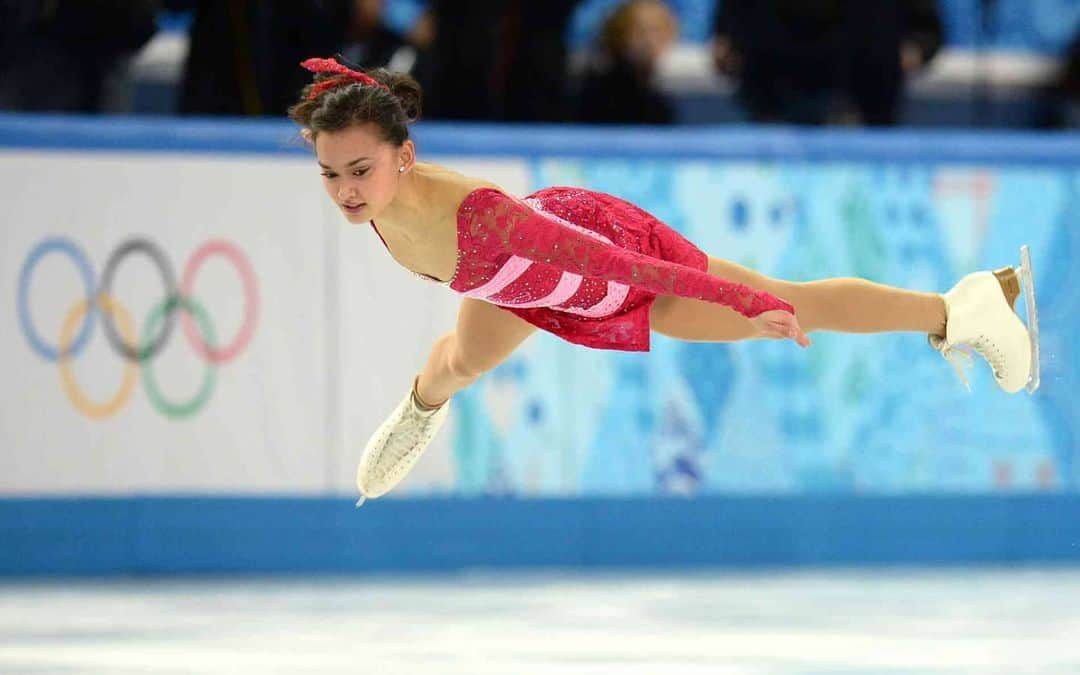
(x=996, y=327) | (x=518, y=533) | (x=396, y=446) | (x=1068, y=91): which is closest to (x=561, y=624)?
(x=396, y=446)

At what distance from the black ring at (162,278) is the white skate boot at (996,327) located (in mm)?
2848

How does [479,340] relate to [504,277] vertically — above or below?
below

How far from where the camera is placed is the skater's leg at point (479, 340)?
430 centimetres

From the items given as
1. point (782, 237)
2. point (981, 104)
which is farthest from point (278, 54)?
point (981, 104)

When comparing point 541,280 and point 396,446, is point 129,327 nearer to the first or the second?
point 396,446

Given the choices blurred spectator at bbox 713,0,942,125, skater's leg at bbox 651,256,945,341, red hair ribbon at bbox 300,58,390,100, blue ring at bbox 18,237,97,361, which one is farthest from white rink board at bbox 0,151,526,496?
red hair ribbon at bbox 300,58,390,100

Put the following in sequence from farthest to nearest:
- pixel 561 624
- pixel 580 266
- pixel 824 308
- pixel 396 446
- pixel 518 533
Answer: pixel 518 533
pixel 561 624
pixel 396 446
pixel 824 308
pixel 580 266

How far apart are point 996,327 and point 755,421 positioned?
7.40 feet

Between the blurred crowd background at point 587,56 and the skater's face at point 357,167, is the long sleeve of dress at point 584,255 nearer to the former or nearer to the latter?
the skater's face at point 357,167

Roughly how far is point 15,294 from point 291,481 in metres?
1.11

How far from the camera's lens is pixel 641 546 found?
6.48 metres

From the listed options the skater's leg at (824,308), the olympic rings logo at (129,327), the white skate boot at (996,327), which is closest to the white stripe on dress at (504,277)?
the skater's leg at (824,308)

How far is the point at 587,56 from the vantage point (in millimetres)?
6875

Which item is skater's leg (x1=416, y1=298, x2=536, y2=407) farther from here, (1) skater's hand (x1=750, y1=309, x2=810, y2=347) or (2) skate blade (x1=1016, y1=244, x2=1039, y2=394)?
(2) skate blade (x1=1016, y1=244, x2=1039, y2=394)
